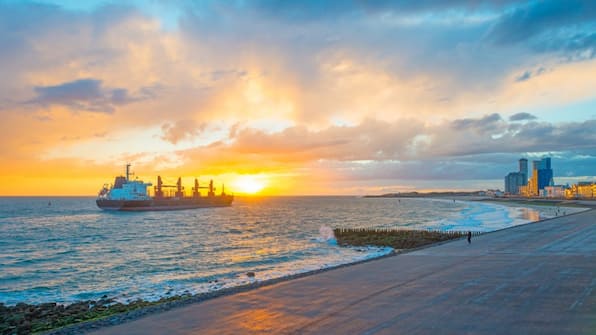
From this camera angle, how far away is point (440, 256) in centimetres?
2841

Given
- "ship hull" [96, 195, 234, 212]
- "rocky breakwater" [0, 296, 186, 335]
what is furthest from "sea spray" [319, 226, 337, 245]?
"ship hull" [96, 195, 234, 212]

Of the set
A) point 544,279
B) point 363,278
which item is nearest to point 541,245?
point 544,279

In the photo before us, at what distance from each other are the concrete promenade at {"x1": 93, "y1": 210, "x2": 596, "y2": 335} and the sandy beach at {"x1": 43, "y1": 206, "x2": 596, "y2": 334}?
0.03m

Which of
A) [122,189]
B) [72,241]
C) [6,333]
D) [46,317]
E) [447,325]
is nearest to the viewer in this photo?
[447,325]

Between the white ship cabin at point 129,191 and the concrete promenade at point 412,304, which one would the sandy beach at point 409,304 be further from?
the white ship cabin at point 129,191

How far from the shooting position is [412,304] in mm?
15047

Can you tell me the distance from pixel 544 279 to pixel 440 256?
30.7 ft

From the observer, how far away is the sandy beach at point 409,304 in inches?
494

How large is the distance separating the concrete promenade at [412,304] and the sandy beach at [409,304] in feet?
0.10

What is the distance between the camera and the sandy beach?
1255 cm

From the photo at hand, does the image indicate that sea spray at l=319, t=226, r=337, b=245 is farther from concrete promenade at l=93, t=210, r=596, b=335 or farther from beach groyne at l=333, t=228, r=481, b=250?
concrete promenade at l=93, t=210, r=596, b=335

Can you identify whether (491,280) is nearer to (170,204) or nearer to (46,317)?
(46,317)

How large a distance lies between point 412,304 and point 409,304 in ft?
0.34

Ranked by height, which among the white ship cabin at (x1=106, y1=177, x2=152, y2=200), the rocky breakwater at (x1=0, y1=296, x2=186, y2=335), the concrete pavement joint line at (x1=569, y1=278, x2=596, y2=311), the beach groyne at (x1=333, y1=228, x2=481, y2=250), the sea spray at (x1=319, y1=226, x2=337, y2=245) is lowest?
the sea spray at (x1=319, y1=226, x2=337, y2=245)
